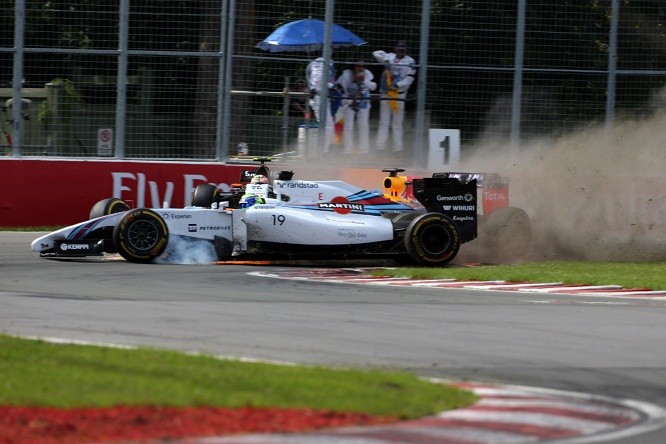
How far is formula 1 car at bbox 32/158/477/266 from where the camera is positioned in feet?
44.1

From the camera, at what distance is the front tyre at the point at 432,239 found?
14180 mm

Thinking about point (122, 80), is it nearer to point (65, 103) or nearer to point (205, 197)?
point (65, 103)

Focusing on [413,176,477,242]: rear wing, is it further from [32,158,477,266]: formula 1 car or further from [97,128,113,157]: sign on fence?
[97,128,113,157]: sign on fence

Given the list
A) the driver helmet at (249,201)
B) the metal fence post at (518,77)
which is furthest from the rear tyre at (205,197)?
the metal fence post at (518,77)

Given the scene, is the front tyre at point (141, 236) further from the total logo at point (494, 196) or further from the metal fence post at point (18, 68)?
the metal fence post at point (18, 68)

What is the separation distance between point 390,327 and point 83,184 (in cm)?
1027

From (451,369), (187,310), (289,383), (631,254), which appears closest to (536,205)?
(631,254)

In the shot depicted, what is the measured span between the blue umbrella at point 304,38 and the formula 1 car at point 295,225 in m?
4.85

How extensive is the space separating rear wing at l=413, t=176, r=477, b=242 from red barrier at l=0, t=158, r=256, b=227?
474 centimetres

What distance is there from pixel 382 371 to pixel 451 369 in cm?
60

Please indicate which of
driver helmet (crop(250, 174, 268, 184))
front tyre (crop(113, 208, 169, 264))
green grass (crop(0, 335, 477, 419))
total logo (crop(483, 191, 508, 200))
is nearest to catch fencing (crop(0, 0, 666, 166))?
total logo (crop(483, 191, 508, 200))

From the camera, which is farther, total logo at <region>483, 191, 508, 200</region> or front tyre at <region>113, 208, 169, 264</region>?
total logo at <region>483, 191, 508, 200</region>

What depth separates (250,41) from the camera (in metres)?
19.2

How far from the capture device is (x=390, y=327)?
9102 millimetres
